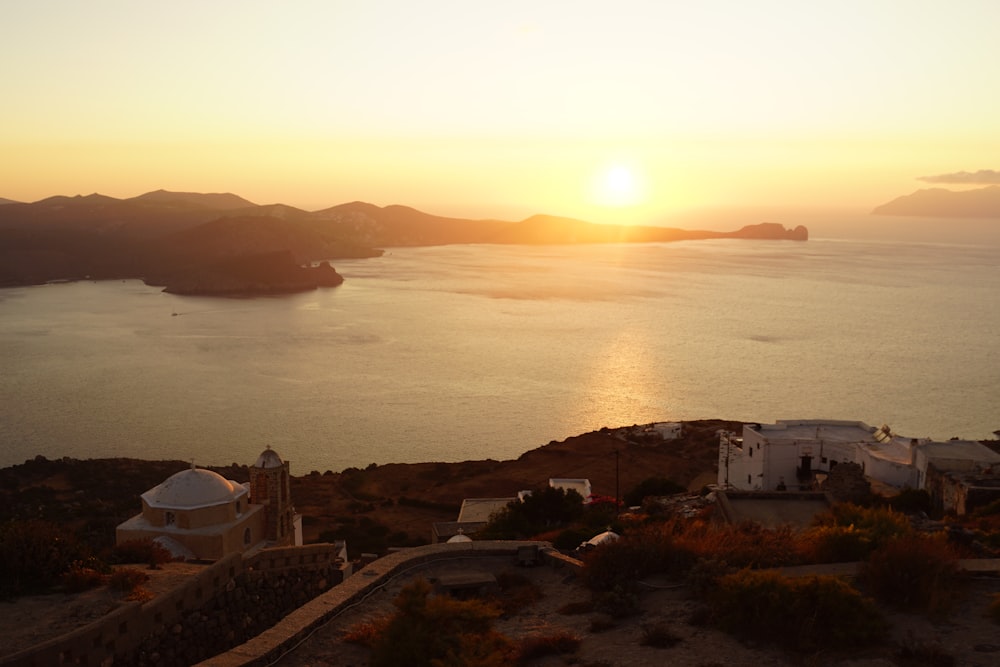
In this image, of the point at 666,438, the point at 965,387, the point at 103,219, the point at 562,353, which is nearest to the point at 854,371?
the point at 965,387

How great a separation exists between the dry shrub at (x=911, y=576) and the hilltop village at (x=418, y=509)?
207 cm

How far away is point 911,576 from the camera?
19.5ft

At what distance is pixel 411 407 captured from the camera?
1598 inches

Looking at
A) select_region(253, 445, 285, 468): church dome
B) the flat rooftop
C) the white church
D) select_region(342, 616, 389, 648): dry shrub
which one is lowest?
the white church

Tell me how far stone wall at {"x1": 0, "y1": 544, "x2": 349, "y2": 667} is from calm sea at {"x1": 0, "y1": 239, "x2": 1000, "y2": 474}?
935 inches

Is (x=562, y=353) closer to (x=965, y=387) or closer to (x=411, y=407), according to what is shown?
(x=411, y=407)

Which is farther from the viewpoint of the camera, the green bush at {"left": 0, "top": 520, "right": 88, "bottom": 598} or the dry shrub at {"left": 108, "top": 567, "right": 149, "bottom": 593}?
the dry shrub at {"left": 108, "top": 567, "right": 149, "bottom": 593}

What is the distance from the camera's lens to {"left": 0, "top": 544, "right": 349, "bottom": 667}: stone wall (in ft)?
20.4

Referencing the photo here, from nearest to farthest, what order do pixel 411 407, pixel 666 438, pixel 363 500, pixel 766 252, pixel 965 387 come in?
pixel 363 500
pixel 666 438
pixel 411 407
pixel 965 387
pixel 766 252

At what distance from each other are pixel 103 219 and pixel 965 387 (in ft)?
561

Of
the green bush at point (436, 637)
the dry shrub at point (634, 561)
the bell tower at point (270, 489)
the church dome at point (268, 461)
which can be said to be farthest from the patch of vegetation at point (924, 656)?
the church dome at point (268, 461)

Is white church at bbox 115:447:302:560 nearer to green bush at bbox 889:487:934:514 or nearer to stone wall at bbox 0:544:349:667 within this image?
stone wall at bbox 0:544:349:667

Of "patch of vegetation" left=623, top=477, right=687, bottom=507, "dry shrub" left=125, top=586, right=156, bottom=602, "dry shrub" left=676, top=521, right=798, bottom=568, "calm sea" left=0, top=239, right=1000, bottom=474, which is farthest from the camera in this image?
"calm sea" left=0, top=239, right=1000, bottom=474

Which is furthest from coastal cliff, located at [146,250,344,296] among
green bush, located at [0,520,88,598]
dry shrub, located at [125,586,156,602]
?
dry shrub, located at [125,586,156,602]
